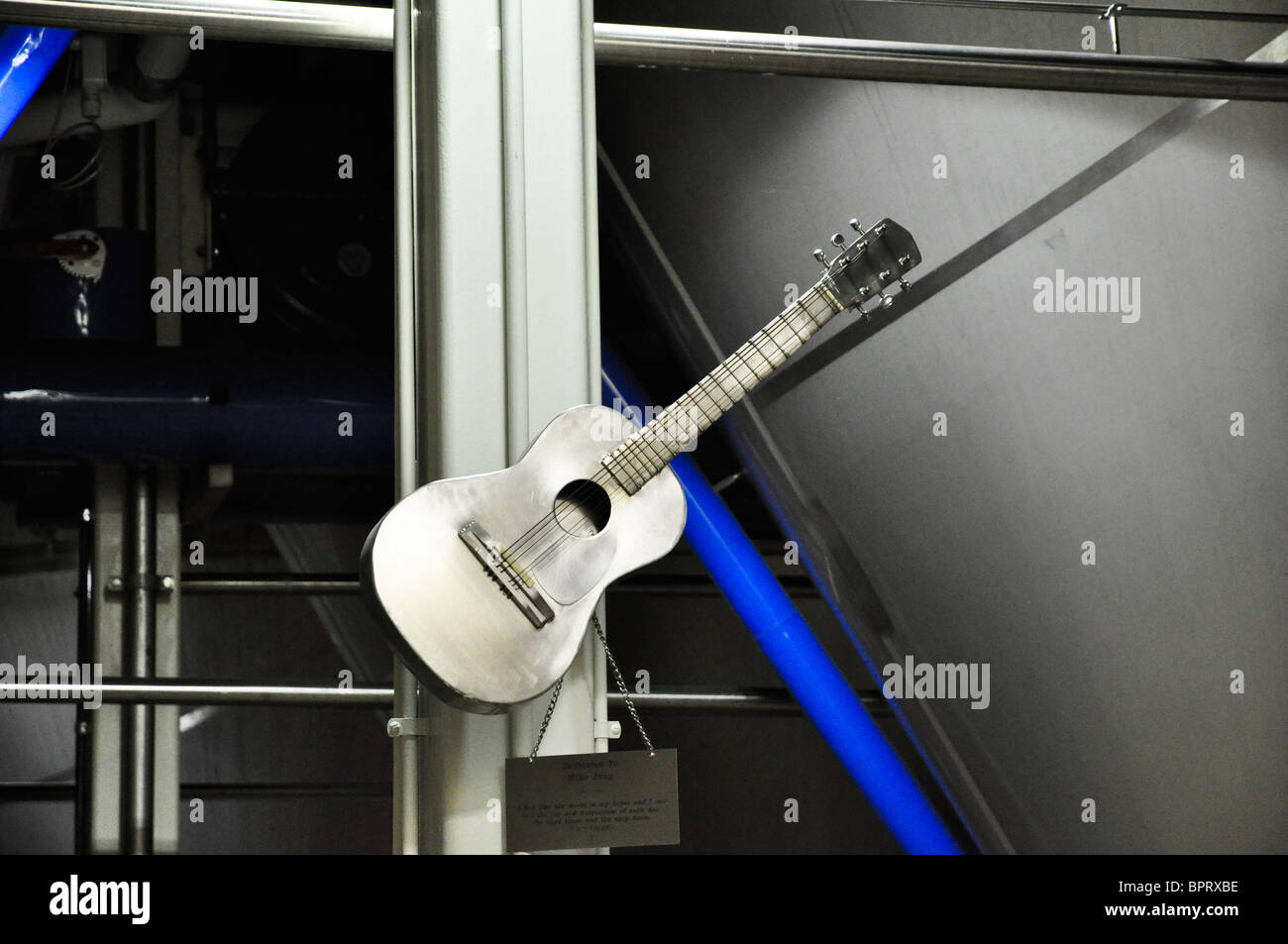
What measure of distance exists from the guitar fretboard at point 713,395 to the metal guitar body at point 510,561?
2 centimetres

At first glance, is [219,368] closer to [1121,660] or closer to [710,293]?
[710,293]

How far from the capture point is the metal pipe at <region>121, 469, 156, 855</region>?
2777 mm

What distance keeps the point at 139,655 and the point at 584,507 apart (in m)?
1.87

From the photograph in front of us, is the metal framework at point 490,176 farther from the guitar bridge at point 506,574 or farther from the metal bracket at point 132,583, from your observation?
the metal bracket at point 132,583

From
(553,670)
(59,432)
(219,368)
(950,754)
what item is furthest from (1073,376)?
(59,432)

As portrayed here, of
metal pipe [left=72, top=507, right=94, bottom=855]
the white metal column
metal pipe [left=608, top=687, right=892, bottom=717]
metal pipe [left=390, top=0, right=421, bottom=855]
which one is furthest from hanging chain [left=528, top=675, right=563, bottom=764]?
metal pipe [left=72, top=507, right=94, bottom=855]

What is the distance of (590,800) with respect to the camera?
124cm

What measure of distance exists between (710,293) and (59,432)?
1.26 m

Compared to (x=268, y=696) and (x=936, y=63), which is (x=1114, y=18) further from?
(x=268, y=696)

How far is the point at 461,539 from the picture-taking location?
3.99 ft

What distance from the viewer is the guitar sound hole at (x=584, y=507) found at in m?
1.28

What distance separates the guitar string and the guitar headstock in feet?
0.08

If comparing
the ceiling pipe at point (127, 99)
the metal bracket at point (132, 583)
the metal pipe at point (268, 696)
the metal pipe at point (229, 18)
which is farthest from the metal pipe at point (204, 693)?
the ceiling pipe at point (127, 99)
